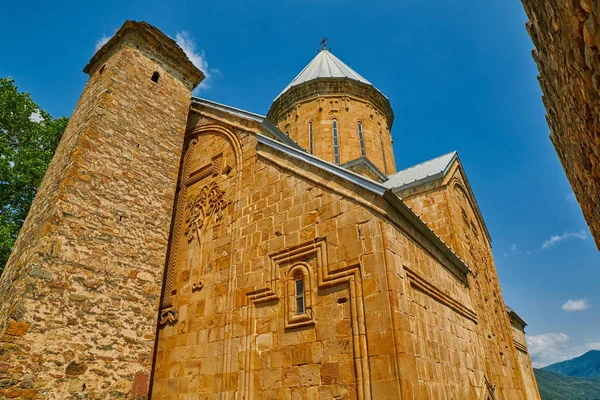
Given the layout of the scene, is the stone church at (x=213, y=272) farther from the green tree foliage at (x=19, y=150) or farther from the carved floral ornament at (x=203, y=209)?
the green tree foliage at (x=19, y=150)

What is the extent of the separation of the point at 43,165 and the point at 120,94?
496 centimetres

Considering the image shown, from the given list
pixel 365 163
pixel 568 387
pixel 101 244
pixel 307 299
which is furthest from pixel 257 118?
pixel 568 387

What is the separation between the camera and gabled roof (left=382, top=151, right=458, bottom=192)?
10.1 m

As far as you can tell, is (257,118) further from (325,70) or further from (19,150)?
(325,70)

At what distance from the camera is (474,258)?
10.4 metres

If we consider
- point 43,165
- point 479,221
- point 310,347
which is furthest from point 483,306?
point 43,165

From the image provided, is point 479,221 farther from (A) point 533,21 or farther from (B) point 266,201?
(A) point 533,21

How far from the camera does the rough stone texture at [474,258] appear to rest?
8.40m

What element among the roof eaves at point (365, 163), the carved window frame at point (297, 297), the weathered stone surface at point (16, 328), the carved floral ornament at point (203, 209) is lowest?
the weathered stone surface at point (16, 328)

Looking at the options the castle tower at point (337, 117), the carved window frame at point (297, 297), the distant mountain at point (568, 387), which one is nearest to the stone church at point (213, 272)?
the carved window frame at point (297, 297)

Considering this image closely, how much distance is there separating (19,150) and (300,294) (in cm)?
1071

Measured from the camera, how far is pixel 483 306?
9148 millimetres

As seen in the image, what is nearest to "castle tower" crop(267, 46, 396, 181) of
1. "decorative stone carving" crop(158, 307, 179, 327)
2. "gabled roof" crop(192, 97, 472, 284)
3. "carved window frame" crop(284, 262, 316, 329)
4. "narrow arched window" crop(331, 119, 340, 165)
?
"narrow arched window" crop(331, 119, 340, 165)

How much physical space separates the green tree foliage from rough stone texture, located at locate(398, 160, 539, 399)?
10.7 meters
